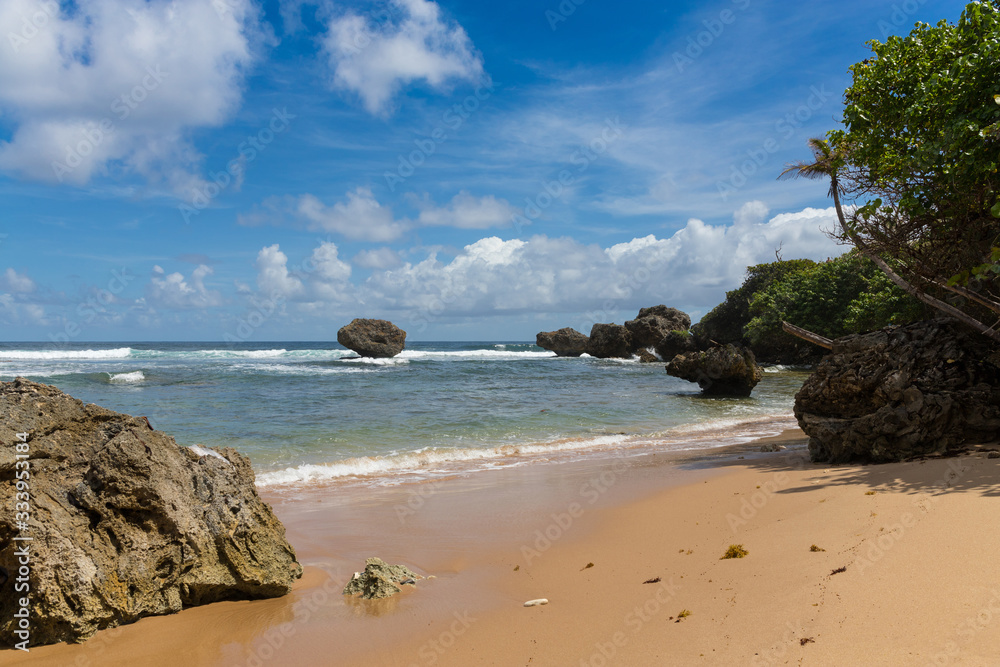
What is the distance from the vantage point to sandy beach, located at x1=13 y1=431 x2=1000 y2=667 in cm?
317

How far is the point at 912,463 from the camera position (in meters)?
6.94

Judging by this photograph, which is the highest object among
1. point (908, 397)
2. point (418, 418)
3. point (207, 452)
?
point (908, 397)

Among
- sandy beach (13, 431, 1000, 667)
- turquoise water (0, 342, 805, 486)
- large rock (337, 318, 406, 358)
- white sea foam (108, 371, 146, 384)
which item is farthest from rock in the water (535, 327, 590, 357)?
sandy beach (13, 431, 1000, 667)

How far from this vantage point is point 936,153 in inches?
271

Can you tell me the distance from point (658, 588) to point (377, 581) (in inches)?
91.2

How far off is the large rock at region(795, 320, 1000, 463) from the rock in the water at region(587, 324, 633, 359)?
1921 inches

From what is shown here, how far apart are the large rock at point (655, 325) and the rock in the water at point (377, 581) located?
52137 millimetres

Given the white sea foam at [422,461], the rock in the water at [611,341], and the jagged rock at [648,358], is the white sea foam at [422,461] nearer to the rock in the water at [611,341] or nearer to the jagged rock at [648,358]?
the jagged rock at [648,358]

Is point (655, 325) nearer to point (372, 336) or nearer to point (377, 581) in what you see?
point (372, 336)

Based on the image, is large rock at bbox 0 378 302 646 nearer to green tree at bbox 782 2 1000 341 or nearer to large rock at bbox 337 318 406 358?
green tree at bbox 782 2 1000 341

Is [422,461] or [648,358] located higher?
[648,358]

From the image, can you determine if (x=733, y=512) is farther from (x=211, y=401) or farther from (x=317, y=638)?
→ (x=211, y=401)

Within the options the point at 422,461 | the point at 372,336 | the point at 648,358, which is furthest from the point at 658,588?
the point at 648,358

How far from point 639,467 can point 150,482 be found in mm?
7745
